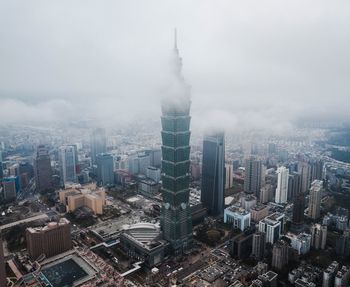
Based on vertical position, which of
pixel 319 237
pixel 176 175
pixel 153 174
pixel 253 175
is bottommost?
pixel 319 237

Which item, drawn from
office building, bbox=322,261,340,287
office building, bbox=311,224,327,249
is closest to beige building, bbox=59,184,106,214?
office building, bbox=311,224,327,249

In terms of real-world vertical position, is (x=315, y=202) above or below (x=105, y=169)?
below

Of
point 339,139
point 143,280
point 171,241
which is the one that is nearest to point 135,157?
point 171,241

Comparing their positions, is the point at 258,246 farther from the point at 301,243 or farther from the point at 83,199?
the point at 83,199

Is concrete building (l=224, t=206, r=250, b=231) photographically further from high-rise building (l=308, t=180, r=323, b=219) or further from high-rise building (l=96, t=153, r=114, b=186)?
high-rise building (l=96, t=153, r=114, b=186)

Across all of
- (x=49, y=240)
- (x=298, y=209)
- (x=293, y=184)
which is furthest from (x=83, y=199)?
(x=293, y=184)

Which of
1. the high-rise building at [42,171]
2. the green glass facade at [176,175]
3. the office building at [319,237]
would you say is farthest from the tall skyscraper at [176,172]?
the high-rise building at [42,171]

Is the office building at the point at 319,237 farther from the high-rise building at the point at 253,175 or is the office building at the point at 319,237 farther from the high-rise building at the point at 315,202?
the high-rise building at the point at 253,175
